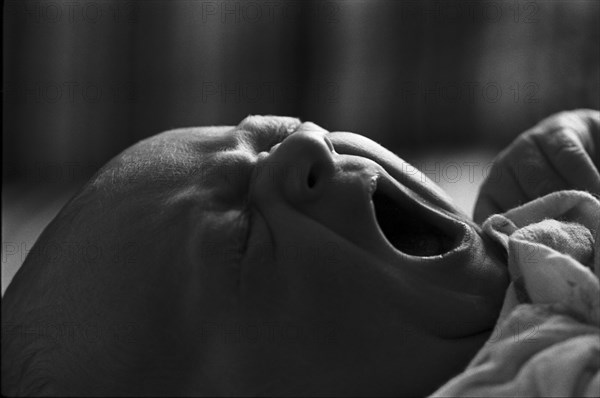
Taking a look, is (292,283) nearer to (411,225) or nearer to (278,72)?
(411,225)

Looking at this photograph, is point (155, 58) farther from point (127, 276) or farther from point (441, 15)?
point (127, 276)

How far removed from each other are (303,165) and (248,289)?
0.41 ft

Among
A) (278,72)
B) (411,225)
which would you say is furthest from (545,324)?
(278,72)

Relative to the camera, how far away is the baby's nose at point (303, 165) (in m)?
0.72

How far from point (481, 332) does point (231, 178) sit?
0.28 meters

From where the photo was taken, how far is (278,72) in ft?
10.9

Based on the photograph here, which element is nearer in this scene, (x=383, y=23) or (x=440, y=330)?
(x=440, y=330)

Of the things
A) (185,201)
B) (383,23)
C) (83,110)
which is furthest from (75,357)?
(383,23)

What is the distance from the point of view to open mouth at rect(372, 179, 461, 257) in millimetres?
772

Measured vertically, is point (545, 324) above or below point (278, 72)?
above

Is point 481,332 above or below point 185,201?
below

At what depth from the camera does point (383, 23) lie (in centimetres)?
345

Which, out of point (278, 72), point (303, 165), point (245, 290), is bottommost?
point (278, 72)

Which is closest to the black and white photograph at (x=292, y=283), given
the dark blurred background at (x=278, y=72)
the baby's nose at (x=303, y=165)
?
the baby's nose at (x=303, y=165)
